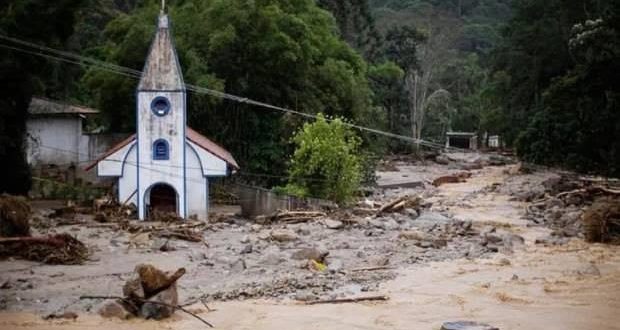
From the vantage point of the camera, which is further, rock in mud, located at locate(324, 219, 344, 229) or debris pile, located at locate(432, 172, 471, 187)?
debris pile, located at locate(432, 172, 471, 187)

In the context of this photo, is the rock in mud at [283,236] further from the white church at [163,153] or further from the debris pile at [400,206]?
the white church at [163,153]

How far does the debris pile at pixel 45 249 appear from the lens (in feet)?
73.9

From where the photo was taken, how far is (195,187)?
34.9 meters

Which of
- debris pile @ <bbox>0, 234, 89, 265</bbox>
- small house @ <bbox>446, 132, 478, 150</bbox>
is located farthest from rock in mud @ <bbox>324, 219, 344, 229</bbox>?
small house @ <bbox>446, 132, 478, 150</bbox>

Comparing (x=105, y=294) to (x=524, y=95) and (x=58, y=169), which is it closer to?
A: (x=58, y=169)

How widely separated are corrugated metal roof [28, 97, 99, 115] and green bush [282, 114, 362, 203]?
11.9 metres

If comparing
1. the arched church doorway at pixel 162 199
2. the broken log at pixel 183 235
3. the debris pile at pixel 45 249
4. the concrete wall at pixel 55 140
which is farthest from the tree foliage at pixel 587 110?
the concrete wall at pixel 55 140

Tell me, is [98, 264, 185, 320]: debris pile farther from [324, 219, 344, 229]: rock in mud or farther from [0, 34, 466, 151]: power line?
[0, 34, 466, 151]: power line

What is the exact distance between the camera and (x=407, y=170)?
65.9 metres

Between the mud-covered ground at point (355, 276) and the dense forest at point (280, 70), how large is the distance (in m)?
8.56

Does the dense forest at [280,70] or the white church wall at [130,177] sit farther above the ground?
the dense forest at [280,70]

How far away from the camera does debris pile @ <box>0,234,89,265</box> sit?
2253 centimetres

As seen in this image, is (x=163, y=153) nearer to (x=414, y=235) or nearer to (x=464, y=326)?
(x=414, y=235)

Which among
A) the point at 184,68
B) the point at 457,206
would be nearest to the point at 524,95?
the point at 457,206
